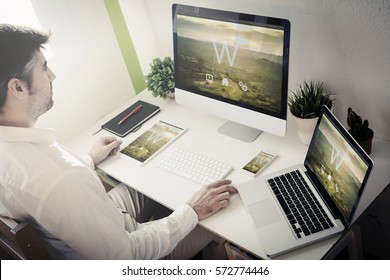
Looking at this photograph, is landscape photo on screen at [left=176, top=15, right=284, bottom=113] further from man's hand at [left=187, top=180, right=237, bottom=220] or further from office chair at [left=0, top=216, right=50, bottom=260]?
office chair at [left=0, top=216, right=50, bottom=260]

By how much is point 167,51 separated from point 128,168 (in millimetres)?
753

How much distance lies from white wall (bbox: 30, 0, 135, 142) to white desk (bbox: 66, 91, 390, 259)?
0.35ft

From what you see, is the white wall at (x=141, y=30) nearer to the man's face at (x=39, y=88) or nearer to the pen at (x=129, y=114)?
the pen at (x=129, y=114)

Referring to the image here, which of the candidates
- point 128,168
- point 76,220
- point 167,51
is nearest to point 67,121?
point 128,168

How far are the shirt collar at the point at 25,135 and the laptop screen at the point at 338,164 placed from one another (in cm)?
85

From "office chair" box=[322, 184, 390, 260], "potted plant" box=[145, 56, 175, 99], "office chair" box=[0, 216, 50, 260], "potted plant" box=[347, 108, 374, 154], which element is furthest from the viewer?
"potted plant" box=[145, 56, 175, 99]

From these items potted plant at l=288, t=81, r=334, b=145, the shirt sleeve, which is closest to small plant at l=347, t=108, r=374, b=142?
potted plant at l=288, t=81, r=334, b=145

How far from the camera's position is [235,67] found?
148 centimetres

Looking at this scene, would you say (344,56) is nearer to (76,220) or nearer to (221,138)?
(221,138)

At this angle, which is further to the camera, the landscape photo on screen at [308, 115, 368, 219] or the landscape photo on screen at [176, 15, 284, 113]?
the landscape photo on screen at [176, 15, 284, 113]

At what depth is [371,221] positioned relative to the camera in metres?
1.08

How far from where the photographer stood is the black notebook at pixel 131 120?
1.82 metres

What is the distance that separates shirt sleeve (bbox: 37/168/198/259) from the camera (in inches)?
45.9

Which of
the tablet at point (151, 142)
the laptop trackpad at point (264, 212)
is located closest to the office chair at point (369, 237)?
the laptop trackpad at point (264, 212)
